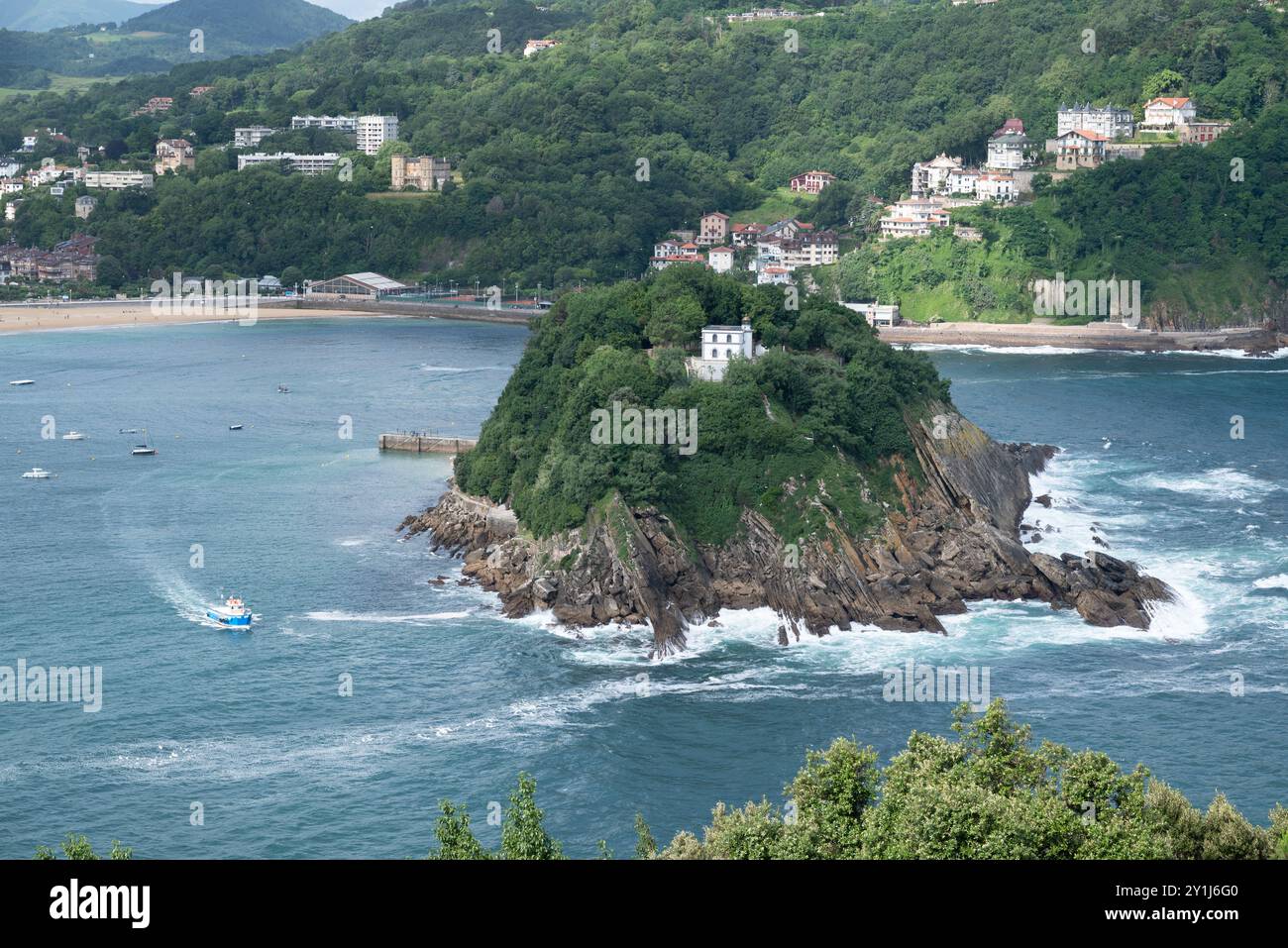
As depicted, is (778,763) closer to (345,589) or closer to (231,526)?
(345,589)

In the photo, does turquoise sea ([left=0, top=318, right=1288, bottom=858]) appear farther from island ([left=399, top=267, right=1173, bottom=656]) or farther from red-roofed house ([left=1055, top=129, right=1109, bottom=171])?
red-roofed house ([left=1055, top=129, right=1109, bottom=171])

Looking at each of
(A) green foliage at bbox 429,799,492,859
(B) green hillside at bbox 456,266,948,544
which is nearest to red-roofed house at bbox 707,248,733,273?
(B) green hillside at bbox 456,266,948,544

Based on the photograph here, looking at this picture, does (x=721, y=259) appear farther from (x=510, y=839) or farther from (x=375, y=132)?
(x=510, y=839)

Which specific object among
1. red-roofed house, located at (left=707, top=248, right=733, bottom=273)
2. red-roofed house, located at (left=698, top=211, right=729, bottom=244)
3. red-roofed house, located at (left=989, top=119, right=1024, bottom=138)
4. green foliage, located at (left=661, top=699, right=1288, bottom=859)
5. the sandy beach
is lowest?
green foliage, located at (left=661, top=699, right=1288, bottom=859)

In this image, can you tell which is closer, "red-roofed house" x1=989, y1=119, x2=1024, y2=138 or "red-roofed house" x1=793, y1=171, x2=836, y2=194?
"red-roofed house" x1=989, y1=119, x2=1024, y2=138

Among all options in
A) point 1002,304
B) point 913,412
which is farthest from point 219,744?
point 1002,304

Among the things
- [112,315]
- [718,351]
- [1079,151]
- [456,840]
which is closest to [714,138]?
[1079,151]
